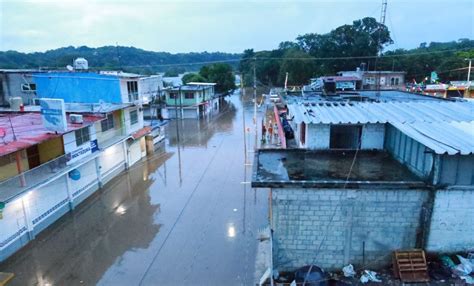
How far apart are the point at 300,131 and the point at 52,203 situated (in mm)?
12595

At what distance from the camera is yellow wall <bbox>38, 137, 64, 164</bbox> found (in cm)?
1594

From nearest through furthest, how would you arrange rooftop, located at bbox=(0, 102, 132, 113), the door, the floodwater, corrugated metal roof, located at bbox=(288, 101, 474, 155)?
corrugated metal roof, located at bbox=(288, 101, 474, 155), the floodwater, the door, rooftop, located at bbox=(0, 102, 132, 113)

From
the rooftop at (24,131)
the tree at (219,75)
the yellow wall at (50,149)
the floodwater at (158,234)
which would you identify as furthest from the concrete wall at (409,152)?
the tree at (219,75)

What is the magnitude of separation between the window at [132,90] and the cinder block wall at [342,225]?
17276 mm

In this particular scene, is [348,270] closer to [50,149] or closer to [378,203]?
[378,203]

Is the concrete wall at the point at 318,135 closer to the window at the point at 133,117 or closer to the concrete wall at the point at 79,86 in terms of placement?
the concrete wall at the point at 79,86

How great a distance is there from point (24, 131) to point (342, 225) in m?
14.6

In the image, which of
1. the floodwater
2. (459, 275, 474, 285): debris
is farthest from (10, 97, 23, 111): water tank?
(459, 275, 474, 285): debris

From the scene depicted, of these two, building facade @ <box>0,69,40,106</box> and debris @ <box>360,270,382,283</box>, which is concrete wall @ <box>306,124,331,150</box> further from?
building facade @ <box>0,69,40,106</box>

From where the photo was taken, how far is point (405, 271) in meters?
9.38

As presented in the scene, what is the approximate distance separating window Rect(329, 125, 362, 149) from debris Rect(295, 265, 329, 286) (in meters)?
5.37

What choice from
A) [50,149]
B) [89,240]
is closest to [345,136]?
[89,240]

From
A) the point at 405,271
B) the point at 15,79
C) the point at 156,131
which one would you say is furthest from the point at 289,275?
the point at 15,79

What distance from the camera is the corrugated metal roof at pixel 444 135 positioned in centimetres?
881
